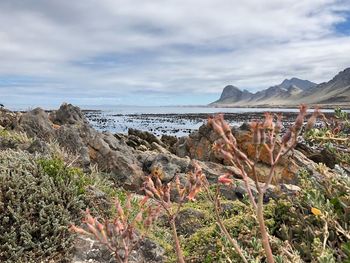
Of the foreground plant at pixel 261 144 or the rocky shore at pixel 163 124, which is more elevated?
the foreground plant at pixel 261 144

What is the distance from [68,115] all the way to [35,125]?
538 cm

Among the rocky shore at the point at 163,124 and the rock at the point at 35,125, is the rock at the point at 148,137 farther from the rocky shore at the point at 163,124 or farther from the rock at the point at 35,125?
the rock at the point at 35,125

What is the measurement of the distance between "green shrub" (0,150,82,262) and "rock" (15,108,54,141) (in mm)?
9887

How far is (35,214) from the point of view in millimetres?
6719

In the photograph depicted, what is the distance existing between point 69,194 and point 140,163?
319 inches

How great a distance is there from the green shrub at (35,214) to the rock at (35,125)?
9887 millimetres

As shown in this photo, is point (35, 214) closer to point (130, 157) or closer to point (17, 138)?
point (17, 138)

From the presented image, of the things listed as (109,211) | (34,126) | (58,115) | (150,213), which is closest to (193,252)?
(109,211)

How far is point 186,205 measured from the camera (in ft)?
30.1

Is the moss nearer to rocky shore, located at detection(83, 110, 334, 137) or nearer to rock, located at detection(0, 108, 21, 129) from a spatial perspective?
rock, located at detection(0, 108, 21, 129)

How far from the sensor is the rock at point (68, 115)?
23.1 meters

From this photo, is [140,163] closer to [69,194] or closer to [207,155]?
[207,155]

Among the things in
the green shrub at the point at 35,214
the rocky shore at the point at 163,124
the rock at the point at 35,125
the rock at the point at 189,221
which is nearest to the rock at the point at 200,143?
the rock at the point at 35,125

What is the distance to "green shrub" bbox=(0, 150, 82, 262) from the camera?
611cm
